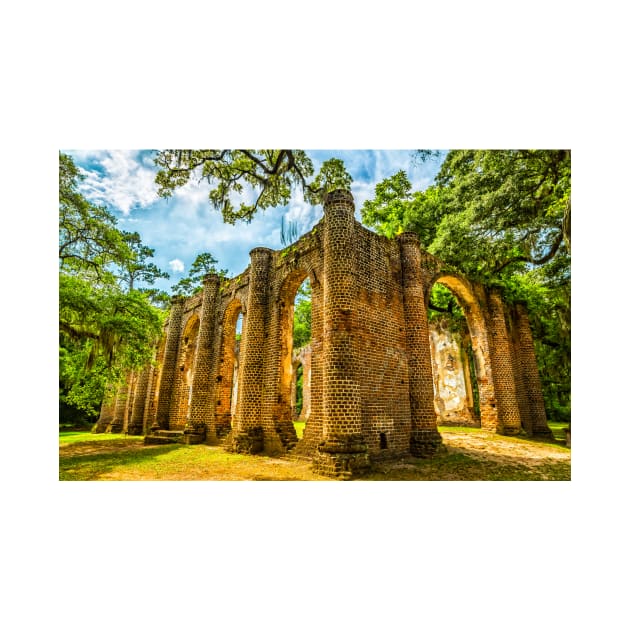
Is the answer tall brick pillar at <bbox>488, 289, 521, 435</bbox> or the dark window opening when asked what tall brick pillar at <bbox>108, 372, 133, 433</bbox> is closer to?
the dark window opening

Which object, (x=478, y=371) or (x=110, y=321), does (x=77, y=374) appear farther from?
(x=478, y=371)

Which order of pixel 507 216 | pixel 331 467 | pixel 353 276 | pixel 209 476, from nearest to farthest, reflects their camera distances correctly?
pixel 331 467, pixel 209 476, pixel 353 276, pixel 507 216

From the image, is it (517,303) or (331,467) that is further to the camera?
(517,303)

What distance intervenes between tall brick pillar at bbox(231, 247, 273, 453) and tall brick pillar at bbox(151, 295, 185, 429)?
6851 mm

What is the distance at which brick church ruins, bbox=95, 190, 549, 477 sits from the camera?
8695mm

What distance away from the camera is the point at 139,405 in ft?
67.0

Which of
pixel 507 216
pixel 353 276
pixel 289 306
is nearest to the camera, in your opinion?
pixel 353 276

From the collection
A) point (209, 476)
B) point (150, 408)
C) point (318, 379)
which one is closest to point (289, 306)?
point (318, 379)

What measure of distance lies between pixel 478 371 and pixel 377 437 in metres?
8.30

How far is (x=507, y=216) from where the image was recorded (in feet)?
34.1

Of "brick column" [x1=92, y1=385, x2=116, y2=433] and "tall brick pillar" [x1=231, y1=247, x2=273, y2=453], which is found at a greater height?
"tall brick pillar" [x1=231, y1=247, x2=273, y2=453]

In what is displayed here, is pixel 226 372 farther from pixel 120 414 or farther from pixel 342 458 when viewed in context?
pixel 120 414

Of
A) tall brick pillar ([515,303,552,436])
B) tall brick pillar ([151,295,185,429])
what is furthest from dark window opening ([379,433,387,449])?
tall brick pillar ([151,295,185,429])

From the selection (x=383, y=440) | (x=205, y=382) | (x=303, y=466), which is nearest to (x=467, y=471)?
(x=383, y=440)
